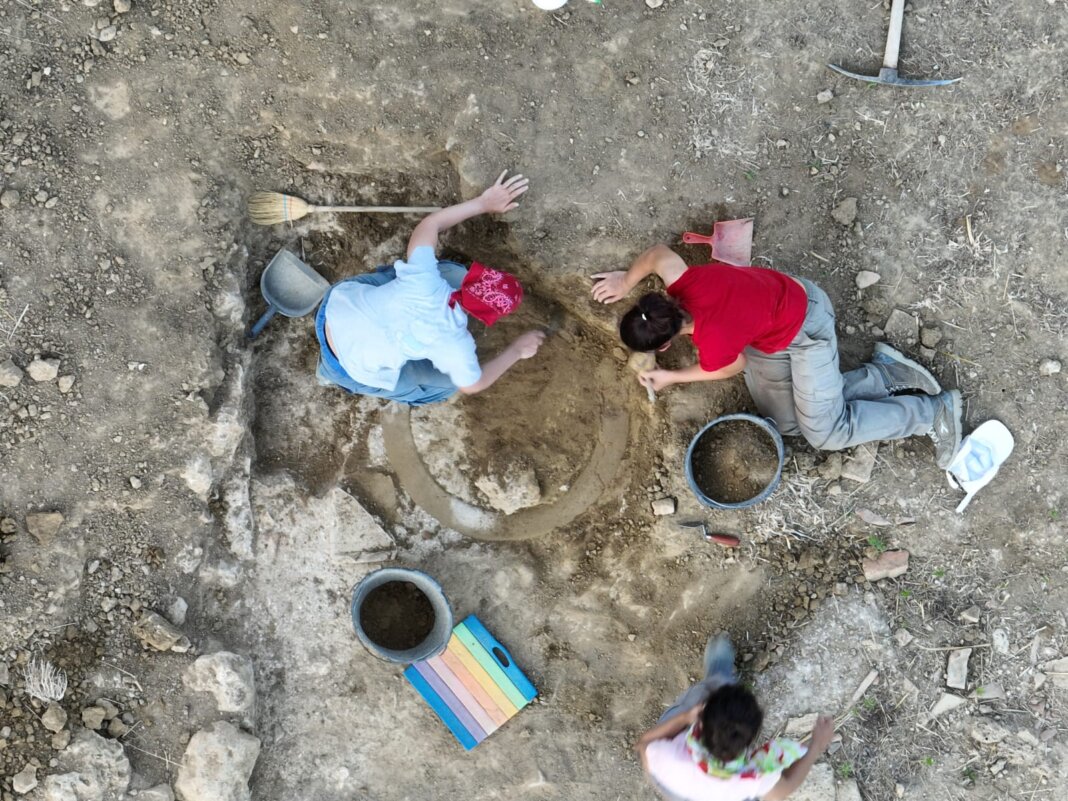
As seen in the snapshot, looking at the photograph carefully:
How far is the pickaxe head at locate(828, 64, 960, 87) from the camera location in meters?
4.02

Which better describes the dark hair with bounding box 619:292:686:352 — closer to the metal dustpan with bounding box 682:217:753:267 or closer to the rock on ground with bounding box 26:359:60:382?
the metal dustpan with bounding box 682:217:753:267

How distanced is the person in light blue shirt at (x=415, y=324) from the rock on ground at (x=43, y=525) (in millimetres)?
1415

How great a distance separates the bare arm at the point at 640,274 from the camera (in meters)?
3.87

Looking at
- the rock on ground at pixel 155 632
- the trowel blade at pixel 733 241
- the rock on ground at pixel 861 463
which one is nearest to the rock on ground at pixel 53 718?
the rock on ground at pixel 155 632

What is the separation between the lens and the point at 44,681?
353cm

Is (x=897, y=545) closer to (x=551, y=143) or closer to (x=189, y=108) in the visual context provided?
(x=551, y=143)

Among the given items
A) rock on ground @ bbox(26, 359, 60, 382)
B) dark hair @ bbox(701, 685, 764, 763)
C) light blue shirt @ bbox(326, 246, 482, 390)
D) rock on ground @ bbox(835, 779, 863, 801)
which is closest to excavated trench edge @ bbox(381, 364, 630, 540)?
light blue shirt @ bbox(326, 246, 482, 390)

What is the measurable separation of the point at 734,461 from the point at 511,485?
1.31 m

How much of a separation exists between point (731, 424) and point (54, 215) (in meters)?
3.55

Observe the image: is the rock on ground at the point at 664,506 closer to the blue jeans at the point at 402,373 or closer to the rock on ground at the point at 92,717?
the blue jeans at the point at 402,373

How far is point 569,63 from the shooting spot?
3959 mm

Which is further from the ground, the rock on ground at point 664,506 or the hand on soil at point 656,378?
the hand on soil at point 656,378

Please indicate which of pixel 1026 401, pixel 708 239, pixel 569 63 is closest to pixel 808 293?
pixel 708 239

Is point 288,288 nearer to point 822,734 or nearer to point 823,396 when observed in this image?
point 823,396
